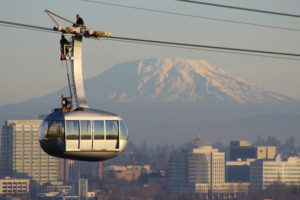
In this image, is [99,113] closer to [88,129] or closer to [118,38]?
[88,129]

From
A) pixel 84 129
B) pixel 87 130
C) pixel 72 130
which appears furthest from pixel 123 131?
pixel 72 130

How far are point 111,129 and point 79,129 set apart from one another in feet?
5.41

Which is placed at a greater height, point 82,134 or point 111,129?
point 111,129

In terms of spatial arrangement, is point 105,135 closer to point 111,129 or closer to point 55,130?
point 111,129

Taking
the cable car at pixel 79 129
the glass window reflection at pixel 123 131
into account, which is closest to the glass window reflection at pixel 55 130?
the cable car at pixel 79 129

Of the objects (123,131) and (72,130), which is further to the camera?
(123,131)

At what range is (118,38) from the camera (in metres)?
43.8

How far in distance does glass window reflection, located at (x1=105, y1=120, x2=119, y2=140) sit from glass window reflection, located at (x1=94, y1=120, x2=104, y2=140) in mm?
266

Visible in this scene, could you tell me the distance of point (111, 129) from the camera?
4675 centimetres

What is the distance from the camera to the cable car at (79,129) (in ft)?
151

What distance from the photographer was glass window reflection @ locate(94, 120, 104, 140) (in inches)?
1825

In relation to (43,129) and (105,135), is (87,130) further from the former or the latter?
(43,129)

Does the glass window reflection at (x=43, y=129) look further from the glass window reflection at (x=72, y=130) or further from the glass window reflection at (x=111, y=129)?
the glass window reflection at (x=111, y=129)

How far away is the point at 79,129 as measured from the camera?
46.1 meters
